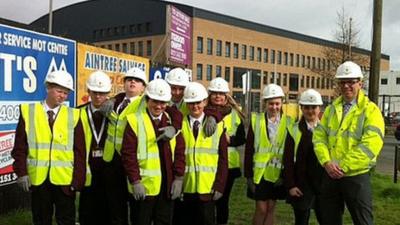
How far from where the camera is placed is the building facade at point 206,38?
64.2 metres

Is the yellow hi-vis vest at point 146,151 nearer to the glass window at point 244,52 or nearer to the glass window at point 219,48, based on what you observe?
the glass window at point 219,48

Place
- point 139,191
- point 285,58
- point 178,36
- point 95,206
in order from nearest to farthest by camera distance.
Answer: point 139,191, point 95,206, point 178,36, point 285,58

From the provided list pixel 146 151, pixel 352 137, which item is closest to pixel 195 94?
pixel 146 151

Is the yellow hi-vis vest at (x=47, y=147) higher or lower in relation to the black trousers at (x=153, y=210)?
higher

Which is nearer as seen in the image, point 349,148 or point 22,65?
point 349,148

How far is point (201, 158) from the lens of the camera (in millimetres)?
5359

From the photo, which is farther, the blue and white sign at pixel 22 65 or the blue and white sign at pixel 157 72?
the blue and white sign at pixel 157 72

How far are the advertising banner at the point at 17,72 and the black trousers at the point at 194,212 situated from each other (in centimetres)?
250

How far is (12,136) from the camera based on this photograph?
6734mm

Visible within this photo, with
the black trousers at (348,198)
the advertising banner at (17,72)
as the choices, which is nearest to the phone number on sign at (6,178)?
the advertising banner at (17,72)

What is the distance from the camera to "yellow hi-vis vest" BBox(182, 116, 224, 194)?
211 inches

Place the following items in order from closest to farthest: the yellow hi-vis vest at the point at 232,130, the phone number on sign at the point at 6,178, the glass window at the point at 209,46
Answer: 1. the yellow hi-vis vest at the point at 232,130
2. the phone number on sign at the point at 6,178
3. the glass window at the point at 209,46

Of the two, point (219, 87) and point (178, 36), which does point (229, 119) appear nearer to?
point (219, 87)

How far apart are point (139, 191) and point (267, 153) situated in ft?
5.56
